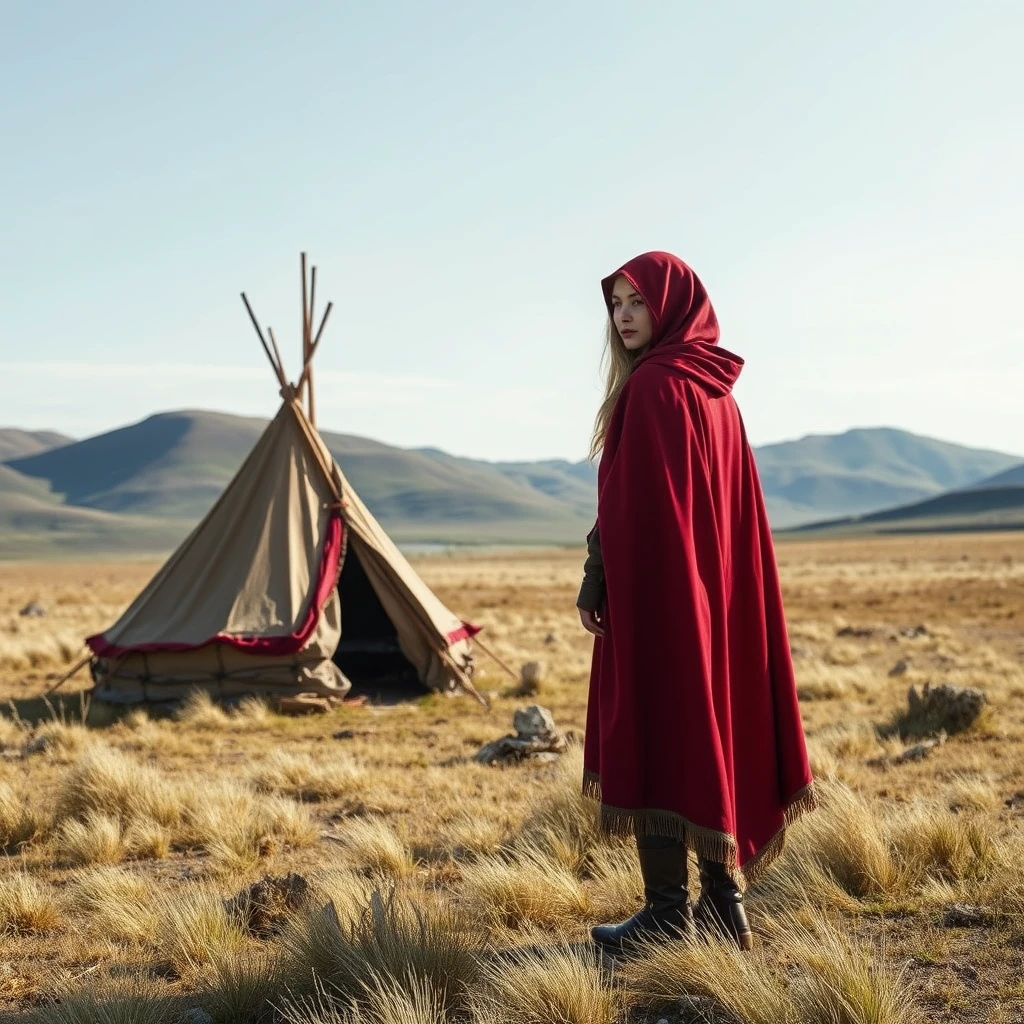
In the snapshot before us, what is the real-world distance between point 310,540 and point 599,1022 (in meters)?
8.24

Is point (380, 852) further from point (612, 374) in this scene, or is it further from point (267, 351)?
point (267, 351)

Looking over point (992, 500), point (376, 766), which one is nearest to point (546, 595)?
point (376, 766)

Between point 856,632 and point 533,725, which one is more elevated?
point 533,725

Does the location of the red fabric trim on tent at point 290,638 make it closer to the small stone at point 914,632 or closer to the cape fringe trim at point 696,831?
the cape fringe trim at point 696,831

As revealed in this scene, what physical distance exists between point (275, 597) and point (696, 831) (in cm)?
768

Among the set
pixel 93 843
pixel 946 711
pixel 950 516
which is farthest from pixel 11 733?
pixel 950 516

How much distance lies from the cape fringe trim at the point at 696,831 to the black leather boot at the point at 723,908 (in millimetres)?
75

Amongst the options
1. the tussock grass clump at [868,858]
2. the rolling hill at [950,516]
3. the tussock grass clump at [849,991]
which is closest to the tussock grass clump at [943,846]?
the tussock grass clump at [868,858]

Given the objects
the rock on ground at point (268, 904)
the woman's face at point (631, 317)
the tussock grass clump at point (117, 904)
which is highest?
the woman's face at point (631, 317)

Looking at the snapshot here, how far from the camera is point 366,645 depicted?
1314 centimetres

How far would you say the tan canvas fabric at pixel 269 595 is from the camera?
34.6 ft

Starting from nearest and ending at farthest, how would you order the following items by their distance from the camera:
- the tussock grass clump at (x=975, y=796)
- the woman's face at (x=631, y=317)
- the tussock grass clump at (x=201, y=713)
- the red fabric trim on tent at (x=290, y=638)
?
the woman's face at (x=631, y=317) → the tussock grass clump at (x=975, y=796) → the tussock grass clump at (x=201, y=713) → the red fabric trim on tent at (x=290, y=638)

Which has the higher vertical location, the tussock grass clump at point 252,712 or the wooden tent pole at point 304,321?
the wooden tent pole at point 304,321

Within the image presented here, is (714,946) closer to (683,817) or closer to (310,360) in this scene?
(683,817)
